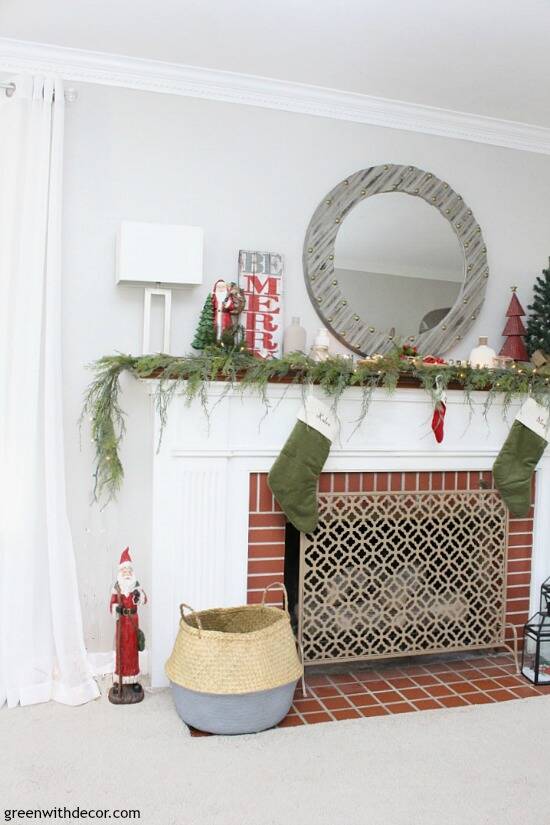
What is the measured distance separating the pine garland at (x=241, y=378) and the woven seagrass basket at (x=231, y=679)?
0.74 metres

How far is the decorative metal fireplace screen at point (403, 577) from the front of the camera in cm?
275

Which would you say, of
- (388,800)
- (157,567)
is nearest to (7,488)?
(157,567)

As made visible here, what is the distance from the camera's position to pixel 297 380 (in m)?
2.63

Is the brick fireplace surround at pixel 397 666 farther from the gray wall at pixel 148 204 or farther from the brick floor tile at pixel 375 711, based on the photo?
the gray wall at pixel 148 204

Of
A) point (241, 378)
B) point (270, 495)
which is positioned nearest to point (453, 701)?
point (270, 495)

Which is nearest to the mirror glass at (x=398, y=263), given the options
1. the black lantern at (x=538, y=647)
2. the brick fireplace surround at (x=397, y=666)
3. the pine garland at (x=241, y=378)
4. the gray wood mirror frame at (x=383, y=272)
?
the gray wood mirror frame at (x=383, y=272)

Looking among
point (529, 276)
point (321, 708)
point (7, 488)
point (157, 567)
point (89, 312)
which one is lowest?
point (321, 708)

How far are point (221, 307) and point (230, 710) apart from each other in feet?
4.50

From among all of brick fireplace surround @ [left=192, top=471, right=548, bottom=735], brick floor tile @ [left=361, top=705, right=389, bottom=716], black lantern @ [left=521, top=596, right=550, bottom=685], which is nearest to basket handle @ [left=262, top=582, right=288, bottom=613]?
brick fireplace surround @ [left=192, top=471, right=548, bottom=735]

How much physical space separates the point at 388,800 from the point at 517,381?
160 cm

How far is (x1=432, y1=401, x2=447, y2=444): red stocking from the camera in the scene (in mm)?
2771

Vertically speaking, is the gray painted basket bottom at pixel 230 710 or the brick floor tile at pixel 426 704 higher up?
the gray painted basket bottom at pixel 230 710

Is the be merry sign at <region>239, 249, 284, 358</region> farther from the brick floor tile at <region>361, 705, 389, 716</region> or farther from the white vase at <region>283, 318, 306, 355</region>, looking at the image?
the brick floor tile at <region>361, 705, 389, 716</region>

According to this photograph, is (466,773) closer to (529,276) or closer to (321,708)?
→ (321,708)
